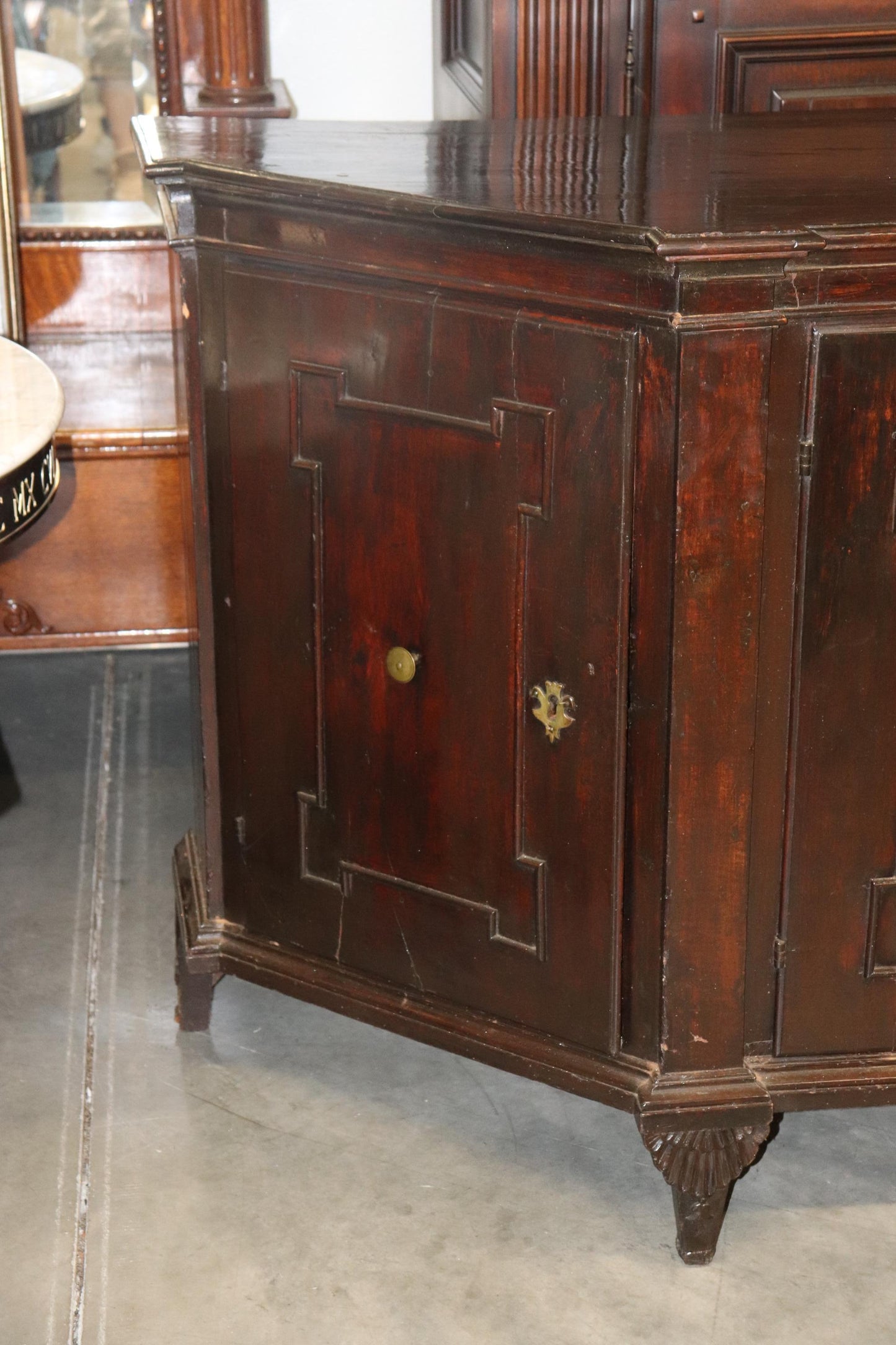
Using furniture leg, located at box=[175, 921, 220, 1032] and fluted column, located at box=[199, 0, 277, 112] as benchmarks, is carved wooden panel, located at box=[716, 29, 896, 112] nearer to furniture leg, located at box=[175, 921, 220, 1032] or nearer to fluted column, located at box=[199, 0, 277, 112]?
fluted column, located at box=[199, 0, 277, 112]

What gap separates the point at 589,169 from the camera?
1.99m

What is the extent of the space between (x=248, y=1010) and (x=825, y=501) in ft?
4.11

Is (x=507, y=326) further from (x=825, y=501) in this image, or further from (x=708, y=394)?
(x=825, y=501)

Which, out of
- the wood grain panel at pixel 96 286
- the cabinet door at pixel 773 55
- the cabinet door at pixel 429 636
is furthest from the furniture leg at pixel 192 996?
Answer: the wood grain panel at pixel 96 286

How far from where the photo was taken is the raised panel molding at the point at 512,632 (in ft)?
5.98

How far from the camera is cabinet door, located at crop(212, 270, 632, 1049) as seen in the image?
1.81m

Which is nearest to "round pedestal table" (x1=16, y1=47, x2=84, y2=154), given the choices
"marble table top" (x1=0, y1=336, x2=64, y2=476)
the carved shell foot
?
"marble table top" (x1=0, y1=336, x2=64, y2=476)

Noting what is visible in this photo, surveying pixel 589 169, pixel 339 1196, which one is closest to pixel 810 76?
pixel 589 169

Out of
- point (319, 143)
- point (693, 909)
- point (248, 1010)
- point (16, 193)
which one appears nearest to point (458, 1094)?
point (248, 1010)

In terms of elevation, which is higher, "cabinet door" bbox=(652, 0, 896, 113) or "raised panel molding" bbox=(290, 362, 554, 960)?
"cabinet door" bbox=(652, 0, 896, 113)

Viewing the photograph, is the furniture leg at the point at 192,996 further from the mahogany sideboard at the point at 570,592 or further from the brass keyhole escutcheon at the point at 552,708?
the brass keyhole escutcheon at the point at 552,708

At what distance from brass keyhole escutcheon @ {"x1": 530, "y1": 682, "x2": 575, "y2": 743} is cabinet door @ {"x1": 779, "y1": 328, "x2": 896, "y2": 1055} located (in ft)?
0.84

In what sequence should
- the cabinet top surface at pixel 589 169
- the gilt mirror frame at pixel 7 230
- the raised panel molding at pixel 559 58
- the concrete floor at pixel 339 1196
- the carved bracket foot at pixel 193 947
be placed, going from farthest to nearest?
the gilt mirror frame at pixel 7 230
the raised panel molding at pixel 559 58
the carved bracket foot at pixel 193 947
the concrete floor at pixel 339 1196
the cabinet top surface at pixel 589 169

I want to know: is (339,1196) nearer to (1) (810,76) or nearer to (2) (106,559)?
(2) (106,559)
